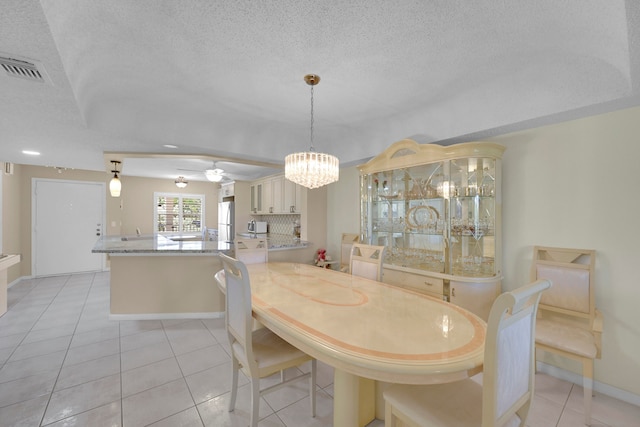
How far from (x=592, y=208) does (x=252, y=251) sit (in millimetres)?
3234

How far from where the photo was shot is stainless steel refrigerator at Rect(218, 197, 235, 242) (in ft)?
20.6

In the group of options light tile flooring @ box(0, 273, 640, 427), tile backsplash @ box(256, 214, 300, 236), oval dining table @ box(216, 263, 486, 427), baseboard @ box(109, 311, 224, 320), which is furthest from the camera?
tile backsplash @ box(256, 214, 300, 236)

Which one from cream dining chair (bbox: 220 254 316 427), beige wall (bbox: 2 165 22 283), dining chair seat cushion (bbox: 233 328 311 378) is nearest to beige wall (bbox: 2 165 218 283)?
beige wall (bbox: 2 165 22 283)

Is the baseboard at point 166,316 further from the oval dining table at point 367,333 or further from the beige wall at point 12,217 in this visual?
the beige wall at point 12,217

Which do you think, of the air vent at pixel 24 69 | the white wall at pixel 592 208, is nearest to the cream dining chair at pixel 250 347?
the air vent at pixel 24 69

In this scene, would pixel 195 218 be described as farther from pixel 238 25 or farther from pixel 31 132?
pixel 238 25

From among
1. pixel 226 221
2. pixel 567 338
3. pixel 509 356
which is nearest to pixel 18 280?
pixel 226 221

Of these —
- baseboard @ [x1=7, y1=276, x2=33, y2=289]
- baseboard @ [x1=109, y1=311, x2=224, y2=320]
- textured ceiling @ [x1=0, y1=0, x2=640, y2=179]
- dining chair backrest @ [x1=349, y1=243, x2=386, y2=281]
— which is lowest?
baseboard @ [x1=109, y1=311, x2=224, y2=320]

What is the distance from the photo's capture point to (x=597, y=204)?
2195 mm

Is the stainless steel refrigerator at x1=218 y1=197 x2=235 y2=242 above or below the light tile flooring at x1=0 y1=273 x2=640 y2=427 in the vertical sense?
above

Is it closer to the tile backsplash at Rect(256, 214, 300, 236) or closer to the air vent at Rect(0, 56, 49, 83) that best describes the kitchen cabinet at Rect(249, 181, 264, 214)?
the tile backsplash at Rect(256, 214, 300, 236)

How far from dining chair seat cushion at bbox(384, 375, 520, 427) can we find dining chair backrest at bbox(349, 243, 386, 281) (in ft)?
3.93

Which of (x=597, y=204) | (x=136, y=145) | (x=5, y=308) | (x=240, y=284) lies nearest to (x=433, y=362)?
(x=240, y=284)

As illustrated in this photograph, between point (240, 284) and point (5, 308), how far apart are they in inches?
169
